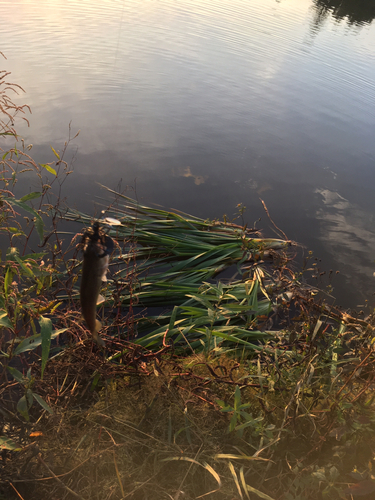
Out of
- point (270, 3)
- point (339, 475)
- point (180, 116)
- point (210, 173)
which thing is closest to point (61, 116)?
point (180, 116)

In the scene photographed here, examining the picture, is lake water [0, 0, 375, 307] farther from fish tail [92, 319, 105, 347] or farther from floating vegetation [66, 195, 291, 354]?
fish tail [92, 319, 105, 347]

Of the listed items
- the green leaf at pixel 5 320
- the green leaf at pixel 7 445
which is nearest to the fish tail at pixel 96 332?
the green leaf at pixel 5 320

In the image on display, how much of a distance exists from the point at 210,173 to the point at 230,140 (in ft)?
5.39

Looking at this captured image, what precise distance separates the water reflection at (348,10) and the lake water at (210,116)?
6218 mm

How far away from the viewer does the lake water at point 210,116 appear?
6.25 m

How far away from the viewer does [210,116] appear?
9.09 meters

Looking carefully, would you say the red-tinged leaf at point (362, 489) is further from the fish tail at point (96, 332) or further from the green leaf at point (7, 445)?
the green leaf at point (7, 445)

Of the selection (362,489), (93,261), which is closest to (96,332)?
(93,261)

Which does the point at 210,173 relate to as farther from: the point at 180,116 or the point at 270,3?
the point at 270,3

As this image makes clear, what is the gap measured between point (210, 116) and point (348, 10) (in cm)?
1967

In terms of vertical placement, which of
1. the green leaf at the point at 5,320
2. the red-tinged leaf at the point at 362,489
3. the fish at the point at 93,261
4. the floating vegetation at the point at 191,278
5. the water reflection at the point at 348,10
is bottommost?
the floating vegetation at the point at 191,278

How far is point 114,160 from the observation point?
6891 millimetres

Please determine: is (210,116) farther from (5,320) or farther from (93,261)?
(93,261)

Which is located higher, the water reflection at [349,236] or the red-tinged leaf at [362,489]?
the red-tinged leaf at [362,489]
